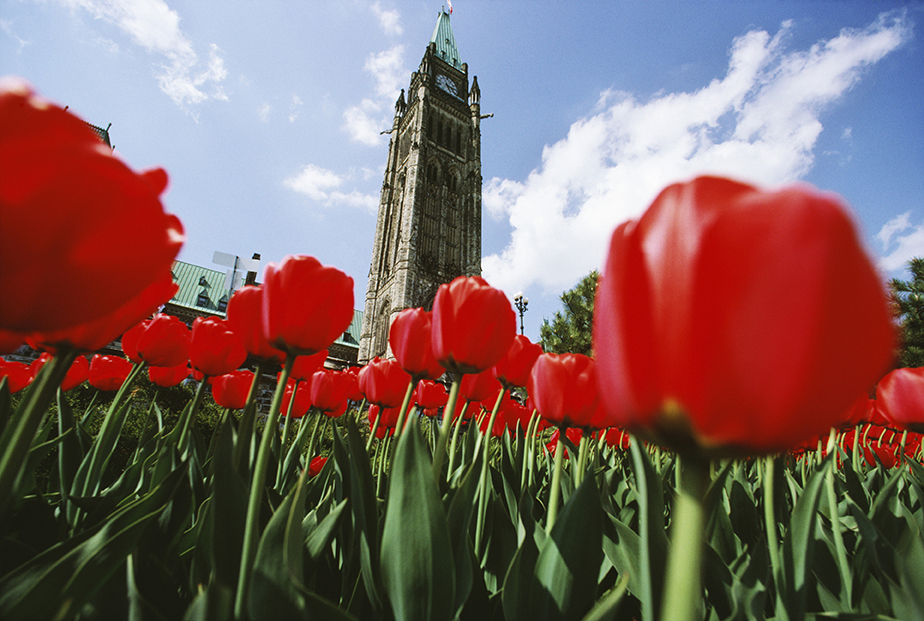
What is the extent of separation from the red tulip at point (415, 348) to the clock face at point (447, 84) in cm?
3587

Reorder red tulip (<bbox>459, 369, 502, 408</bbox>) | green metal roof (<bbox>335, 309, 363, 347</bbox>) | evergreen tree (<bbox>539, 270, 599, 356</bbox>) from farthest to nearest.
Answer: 1. green metal roof (<bbox>335, 309, 363, 347</bbox>)
2. evergreen tree (<bbox>539, 270, 599, 356</bbox>)
3. red tulip (<bbox>459, 369, 502, 408</bbox>)

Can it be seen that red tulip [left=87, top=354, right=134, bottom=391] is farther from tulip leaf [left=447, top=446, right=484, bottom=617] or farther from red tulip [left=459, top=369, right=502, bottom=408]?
tulip leaf [left=447, top=446, right=484, bottom=617]

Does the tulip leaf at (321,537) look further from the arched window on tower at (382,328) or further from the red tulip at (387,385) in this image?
the arched window on tower at (382,328)

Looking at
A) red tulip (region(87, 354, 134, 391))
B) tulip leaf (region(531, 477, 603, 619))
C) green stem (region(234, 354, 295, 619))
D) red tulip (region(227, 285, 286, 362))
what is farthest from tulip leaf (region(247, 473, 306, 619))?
red tulip (region(87, 354, 134, 391))

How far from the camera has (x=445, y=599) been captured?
0.60m

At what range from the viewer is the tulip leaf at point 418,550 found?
599 mm

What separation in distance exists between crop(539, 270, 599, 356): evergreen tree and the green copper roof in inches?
1080

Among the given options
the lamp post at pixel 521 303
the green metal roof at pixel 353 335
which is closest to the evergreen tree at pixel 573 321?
the lamp post at pixel 521 303

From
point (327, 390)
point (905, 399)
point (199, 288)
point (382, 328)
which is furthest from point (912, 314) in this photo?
point (199, 288)

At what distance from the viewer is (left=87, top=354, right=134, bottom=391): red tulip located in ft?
5.88

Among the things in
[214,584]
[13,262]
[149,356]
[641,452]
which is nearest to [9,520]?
[149,356]

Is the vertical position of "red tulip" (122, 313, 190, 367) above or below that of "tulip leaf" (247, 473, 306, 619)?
above

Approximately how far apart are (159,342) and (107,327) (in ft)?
2.44

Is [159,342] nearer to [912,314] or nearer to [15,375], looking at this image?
[15,375]
